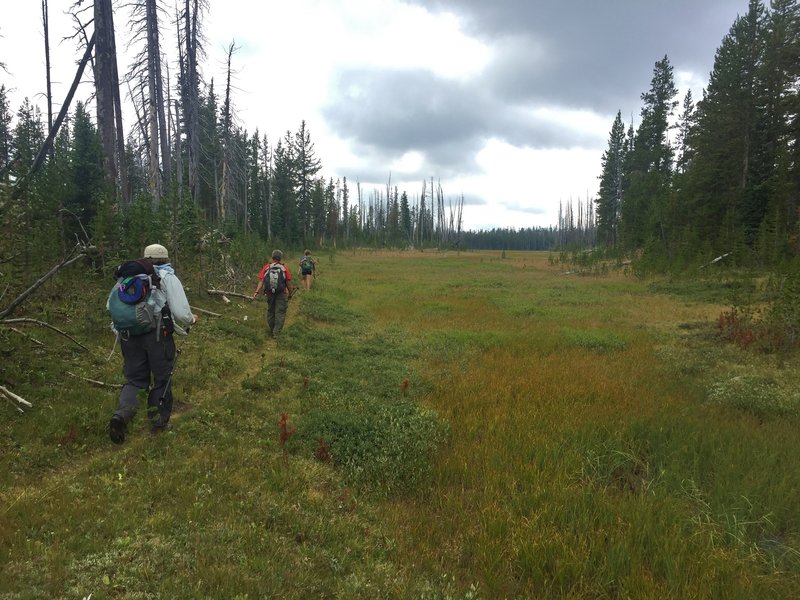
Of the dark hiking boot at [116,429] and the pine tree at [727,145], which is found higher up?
the pine tree at [727,145]

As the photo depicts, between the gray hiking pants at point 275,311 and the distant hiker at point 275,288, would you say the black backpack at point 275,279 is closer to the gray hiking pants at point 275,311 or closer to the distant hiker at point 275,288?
the distant hiker at point 275,288

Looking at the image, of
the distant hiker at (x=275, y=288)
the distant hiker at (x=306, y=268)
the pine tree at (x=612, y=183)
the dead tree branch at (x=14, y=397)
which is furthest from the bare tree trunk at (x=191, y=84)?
the pine tree at (x=612, y=183)

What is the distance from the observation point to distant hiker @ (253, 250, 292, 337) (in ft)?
33.9

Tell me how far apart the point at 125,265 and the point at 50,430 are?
2012 mm

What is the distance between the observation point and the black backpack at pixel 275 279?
1030cm

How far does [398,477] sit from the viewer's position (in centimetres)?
430

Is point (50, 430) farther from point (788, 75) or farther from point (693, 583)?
point (788, 75)

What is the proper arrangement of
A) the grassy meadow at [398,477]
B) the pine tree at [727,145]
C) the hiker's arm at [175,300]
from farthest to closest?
the pine tree at [727,145], the hiker's arm at [175,300], the grassy meadow at [398,477]

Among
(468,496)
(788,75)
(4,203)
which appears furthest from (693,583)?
(788,75)

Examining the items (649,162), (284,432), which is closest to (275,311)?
(284,432)

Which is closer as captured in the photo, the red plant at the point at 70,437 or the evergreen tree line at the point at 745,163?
the red plant at the point at 70,437

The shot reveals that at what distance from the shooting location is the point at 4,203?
7027mm

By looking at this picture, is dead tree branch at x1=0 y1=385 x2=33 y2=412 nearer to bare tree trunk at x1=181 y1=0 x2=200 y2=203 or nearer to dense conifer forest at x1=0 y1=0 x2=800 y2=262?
dense conifer forest at x1=0 y1=0 x2=800 y2=262

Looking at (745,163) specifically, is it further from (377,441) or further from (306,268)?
(377,441)
